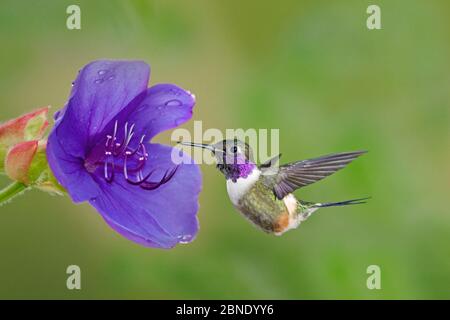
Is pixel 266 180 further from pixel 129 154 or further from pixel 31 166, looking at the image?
pixel 31 166

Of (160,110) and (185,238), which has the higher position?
(160,110)

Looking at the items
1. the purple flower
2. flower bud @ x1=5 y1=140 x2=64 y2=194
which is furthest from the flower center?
flower bud @ x1=5 y1=140 x2=64 y2=194

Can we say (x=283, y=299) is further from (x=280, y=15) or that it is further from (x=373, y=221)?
(x=280, y=15)

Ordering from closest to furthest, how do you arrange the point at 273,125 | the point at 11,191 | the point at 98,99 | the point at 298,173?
the point at 11,191
the point at 98,99
the point at 298,173
the point at 273,125

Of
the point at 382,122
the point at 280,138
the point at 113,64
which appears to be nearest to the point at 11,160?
the point at 113,64

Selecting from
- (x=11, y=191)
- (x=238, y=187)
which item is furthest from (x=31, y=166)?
(x=238, y=187)

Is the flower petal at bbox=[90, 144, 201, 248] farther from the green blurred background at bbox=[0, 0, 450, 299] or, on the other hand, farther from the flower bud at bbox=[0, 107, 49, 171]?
the green blurred background at bbox=[0, 0, 450, 299]
